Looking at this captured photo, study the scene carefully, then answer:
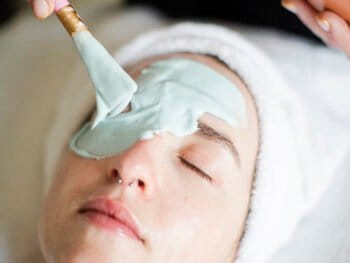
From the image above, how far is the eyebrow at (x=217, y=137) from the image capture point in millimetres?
986

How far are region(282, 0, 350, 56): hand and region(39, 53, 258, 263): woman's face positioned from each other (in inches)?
7.6

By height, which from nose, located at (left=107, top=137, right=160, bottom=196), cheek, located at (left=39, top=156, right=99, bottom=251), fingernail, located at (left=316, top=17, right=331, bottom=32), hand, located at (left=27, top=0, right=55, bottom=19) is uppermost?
fingernail, located at (left=316, top=17, right=331, bottom=32)

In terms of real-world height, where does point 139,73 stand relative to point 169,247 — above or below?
above

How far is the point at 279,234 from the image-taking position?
3.57 feet

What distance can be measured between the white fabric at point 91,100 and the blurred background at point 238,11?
0.07 feet

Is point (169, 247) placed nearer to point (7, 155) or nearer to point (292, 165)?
point (292, 165)

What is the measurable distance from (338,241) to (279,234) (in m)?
0.10

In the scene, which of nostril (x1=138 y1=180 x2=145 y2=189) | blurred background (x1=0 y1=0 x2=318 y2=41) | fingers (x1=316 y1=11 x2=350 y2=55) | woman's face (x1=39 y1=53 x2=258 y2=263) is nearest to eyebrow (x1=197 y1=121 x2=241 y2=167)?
woman's face (x1=39 y1=53 x2=258 y2=263)

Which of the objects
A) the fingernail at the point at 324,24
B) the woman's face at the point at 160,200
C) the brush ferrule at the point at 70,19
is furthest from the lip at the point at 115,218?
the fingernail at the point at 324,24

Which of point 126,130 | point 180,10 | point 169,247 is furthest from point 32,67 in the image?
point 169,247

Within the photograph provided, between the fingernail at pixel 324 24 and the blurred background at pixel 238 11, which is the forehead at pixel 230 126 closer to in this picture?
the fingernail at pixel 324 24

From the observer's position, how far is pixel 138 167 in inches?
36.2

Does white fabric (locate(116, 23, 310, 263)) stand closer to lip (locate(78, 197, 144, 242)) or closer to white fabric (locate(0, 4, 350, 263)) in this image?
white fabric (locate(0, 4, 350, 263))

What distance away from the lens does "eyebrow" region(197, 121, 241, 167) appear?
99cm
